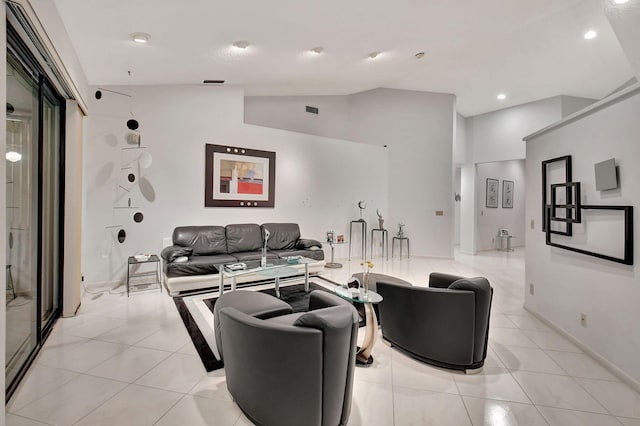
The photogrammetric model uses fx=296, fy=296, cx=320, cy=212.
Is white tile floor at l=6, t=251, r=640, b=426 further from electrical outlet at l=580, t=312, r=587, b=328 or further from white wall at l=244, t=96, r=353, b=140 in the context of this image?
white wall at l=244, t=96, r=353, b=140

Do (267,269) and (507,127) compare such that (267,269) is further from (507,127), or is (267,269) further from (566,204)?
(507,127)

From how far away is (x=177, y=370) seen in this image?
2225 mm

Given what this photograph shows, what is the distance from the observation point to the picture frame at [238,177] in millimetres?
5043

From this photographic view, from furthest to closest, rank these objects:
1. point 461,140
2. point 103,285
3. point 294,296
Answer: point 461,140, point 103,285, point 294,296

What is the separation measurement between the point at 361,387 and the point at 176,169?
4.18 meters

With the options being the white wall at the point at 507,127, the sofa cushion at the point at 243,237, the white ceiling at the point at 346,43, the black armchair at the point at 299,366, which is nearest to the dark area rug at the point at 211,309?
the black armchair at the point at 299,366

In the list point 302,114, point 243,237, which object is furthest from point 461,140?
point 243,237

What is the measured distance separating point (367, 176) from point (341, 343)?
5.88m

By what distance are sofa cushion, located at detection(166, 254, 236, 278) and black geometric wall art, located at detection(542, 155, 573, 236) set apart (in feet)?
12.8

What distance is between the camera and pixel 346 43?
3773 mm

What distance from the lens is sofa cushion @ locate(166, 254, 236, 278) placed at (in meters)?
3.92

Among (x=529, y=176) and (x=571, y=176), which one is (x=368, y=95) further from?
(x=571, y=176)

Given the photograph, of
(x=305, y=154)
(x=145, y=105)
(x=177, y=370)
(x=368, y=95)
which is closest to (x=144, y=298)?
(x=177, y=370)

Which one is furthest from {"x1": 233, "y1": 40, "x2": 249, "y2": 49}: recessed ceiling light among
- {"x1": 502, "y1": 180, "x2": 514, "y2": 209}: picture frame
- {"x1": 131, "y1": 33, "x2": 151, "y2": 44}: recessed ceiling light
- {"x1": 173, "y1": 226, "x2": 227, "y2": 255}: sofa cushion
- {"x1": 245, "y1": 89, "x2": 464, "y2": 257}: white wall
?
{"x1": 502, "y1": 180, "x2": 514, "y2": 209}: picture frame
